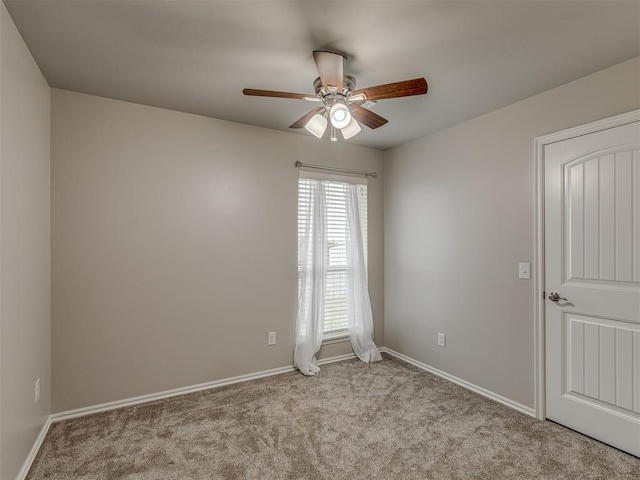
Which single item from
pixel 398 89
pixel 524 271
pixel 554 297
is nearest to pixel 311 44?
pixel 398 89

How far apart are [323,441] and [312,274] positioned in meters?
1.63

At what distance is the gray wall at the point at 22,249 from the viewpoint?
1676 mm

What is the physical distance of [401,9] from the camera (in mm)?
1659

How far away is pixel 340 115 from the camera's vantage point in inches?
81.3

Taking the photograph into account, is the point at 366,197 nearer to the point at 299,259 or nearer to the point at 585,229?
the point at 299,259

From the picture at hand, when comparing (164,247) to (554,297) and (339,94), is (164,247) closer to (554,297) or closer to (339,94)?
(339,94)

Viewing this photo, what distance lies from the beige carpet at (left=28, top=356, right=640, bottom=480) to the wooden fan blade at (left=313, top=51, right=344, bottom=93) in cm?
223

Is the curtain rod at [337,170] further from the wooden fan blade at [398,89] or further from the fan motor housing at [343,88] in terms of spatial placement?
the wooden fan blade at [398,89]

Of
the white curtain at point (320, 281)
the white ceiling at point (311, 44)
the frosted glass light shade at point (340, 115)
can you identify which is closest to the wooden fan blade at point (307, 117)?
the frosted glass light shade at point (340, 115)

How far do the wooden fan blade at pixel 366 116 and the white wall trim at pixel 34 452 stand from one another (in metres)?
2.87

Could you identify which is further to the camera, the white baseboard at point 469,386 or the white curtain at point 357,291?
the white curtain at point 357,291

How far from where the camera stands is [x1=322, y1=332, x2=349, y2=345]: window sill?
146 inches

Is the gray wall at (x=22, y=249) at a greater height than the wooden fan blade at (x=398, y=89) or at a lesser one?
lesser

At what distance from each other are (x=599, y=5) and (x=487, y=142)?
134 centimetres
